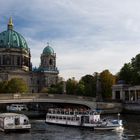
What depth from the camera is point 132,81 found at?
76.2 metres

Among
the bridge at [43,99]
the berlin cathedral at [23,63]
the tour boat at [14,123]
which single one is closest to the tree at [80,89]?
the bridge at [43,99]

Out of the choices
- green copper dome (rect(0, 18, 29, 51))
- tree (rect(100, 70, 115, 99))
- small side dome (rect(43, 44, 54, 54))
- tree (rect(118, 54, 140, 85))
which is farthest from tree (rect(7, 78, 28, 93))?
small side dome (rect(43, 44, 54, 54))

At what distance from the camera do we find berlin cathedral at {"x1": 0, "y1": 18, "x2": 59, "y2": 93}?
117869 millimetres

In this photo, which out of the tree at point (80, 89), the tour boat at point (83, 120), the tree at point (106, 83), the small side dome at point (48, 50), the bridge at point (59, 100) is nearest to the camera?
the tour boat at point (83, 120)

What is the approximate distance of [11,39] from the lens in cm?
12125

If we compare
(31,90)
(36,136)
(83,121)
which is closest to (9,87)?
(31,90)

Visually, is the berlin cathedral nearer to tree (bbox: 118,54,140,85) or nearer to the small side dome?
the small side dome

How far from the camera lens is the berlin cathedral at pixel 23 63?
118m

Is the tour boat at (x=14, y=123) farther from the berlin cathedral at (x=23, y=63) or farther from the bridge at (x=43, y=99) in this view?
the berlin cathedral at (x=23, y=63)

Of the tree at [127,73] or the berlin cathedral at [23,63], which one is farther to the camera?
the berlin cathedral at [23,63]

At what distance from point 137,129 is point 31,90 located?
8105 centimetres

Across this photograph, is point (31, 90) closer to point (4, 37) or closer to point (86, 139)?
point (4, 37)

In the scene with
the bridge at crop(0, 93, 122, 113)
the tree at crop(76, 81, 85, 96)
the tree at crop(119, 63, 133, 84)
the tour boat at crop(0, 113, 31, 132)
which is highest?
the tree at crop(119, 63, 133, 84)

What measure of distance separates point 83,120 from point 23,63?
249 feet
